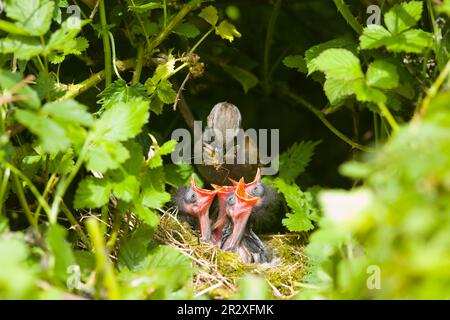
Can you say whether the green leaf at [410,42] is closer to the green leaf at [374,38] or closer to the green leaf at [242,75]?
the green leaf at [374,38]

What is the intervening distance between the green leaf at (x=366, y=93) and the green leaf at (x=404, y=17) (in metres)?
0.19

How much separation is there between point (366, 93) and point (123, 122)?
0.65m

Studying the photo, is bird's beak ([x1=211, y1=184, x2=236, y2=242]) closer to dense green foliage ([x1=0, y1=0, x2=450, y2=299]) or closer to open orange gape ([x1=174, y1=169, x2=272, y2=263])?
open orange gape ([x1=174, y1=169, x2=272, y2=263])

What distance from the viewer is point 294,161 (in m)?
2.63

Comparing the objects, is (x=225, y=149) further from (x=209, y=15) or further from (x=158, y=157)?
(x=158, y=157)

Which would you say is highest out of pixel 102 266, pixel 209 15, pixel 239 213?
pixel 209 15

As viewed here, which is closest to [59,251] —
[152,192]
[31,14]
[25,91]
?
[25,91]

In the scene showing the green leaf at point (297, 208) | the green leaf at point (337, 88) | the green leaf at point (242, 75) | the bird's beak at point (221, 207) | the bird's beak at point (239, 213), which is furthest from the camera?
the green leaf at point (242, 75)

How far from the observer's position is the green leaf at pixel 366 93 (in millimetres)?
1719

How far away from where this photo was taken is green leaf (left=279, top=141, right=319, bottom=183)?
8.47 feet

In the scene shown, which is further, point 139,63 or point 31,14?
point 139,63

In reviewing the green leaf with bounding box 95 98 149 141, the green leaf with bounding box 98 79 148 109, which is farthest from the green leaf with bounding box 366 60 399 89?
the green leaf with bounding box 98 79 148 109

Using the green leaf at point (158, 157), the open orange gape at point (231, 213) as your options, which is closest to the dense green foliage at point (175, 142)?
the green leaf at point (158, 157)
